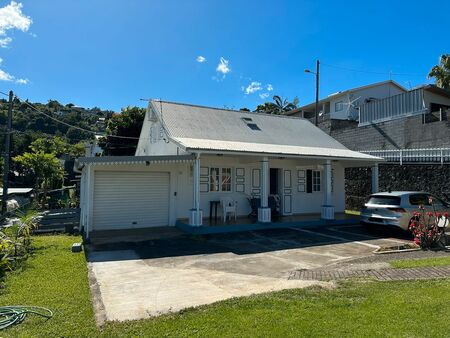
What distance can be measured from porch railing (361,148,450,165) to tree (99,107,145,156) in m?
20.3

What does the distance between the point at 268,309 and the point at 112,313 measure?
2135 mm

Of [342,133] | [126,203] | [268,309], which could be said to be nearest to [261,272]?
[268,309]

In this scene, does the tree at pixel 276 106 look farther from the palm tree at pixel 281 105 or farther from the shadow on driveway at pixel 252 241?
the shadow on driveway at pixel 252 241

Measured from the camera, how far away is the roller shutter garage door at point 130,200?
11.8 metres

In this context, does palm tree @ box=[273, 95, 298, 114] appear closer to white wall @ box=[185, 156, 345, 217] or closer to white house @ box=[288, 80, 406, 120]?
white house @ box=[288, 80, 406, 120]

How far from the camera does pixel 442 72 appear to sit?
30219mm

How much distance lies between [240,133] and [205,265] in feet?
28.7

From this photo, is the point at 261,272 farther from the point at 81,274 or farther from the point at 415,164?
the point at 415,164

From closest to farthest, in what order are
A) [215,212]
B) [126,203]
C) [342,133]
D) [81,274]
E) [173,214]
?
[81,274] < [126,203] < [173,214] < [215,212] < [342,133]

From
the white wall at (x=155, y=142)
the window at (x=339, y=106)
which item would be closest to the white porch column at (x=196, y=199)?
the white wall at (x=155, y=142)

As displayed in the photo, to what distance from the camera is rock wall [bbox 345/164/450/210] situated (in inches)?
589

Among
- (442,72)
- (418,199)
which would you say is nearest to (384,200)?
(418,199)

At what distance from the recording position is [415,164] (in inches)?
636

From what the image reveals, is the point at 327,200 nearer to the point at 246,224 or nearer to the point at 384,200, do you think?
the point at 384,200
